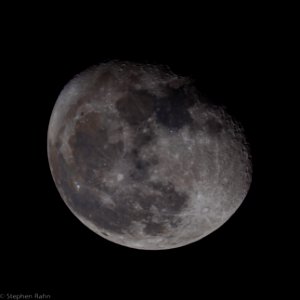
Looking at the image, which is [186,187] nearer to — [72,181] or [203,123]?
[203,123]

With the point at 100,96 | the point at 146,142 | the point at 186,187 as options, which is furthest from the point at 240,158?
the point at 100,96

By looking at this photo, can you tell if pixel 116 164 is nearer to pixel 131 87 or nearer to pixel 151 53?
pixel 131 87

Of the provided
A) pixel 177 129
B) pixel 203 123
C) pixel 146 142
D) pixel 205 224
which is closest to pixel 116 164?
pixel 146 142

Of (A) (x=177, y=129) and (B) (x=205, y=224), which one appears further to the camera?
(B) (x=205, y=224)

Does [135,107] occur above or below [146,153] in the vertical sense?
above

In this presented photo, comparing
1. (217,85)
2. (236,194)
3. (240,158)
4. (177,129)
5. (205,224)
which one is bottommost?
(205,224)

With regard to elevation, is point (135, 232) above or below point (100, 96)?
below
